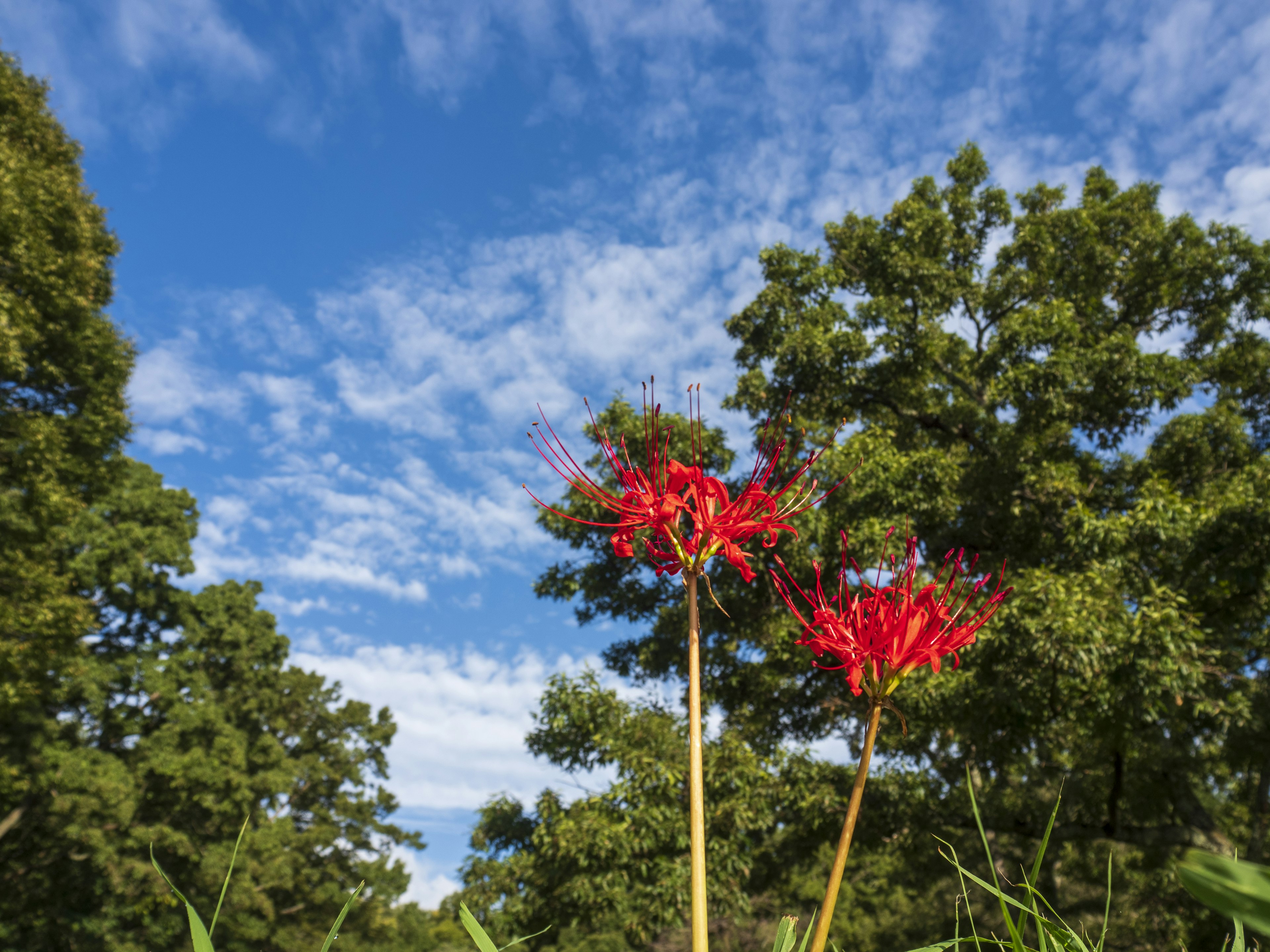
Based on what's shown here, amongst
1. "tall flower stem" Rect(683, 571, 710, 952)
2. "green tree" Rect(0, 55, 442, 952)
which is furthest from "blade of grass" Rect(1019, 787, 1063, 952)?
"green tree" Rect(0, 55, 442, 952)

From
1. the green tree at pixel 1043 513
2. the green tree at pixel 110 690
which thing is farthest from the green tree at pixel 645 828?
the green tree at pixel 110 690

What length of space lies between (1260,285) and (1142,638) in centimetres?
661

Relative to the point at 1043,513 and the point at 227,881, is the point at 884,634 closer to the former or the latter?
the point at 227,881

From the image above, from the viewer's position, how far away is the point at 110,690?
1534 centimetres

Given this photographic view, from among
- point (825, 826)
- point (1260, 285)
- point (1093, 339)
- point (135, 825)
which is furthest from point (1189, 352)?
point (135, 825)

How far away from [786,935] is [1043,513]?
31.6 ft

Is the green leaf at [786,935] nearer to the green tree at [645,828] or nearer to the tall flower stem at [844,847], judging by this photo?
the tall flower stem at [844,847]

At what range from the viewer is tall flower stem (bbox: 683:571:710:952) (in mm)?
808

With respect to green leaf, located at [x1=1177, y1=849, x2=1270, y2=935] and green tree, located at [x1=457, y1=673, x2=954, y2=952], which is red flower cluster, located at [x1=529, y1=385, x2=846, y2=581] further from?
green tree, located at [x1=457, y1=673, x2=954, y2=952]

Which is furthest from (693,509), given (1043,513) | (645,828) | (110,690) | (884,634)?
(110,690)

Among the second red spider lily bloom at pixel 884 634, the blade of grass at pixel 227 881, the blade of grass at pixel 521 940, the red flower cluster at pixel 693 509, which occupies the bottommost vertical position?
the blade of grass at pixel 521 940

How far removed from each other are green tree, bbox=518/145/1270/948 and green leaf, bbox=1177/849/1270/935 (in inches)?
277

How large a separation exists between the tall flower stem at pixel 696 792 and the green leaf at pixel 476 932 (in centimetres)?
24

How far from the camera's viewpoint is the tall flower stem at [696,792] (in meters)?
0.81
